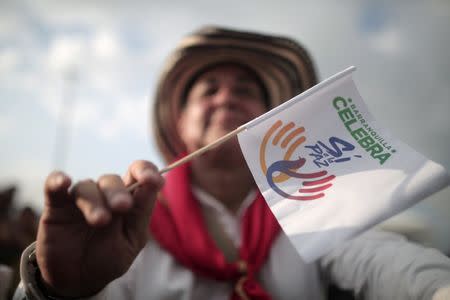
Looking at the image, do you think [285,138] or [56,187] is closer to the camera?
[56,187]

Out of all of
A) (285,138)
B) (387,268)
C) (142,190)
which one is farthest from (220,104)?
(387,268)

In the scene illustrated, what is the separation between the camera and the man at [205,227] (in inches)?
27.6

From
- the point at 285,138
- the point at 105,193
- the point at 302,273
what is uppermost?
the point at 105,193

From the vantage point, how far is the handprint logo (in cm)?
77

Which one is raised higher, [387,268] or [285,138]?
[285,138]

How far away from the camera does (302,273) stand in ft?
4.10

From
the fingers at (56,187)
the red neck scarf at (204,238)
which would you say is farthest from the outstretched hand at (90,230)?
the red neck scarf at (204,238)

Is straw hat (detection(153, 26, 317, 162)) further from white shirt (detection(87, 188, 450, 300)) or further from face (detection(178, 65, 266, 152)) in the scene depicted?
white shirt (detection(87, 188, 450, 300))

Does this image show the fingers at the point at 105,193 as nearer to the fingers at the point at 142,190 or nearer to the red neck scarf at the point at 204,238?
the fingers at the point at 142,190

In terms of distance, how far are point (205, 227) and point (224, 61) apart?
104 cm

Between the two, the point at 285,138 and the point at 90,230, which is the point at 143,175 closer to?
the point at 90,230

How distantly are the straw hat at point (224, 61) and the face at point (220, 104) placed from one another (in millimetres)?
81

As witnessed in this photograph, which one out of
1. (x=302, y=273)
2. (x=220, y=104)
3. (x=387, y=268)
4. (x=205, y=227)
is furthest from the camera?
(x=220, y=104)

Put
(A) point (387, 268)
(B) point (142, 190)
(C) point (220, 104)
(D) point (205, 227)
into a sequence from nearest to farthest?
1. (B) point (142, 190)
2. (A) point (387, 268)
3. (D) point (205, 227)
4. (C) point (220, 104)
